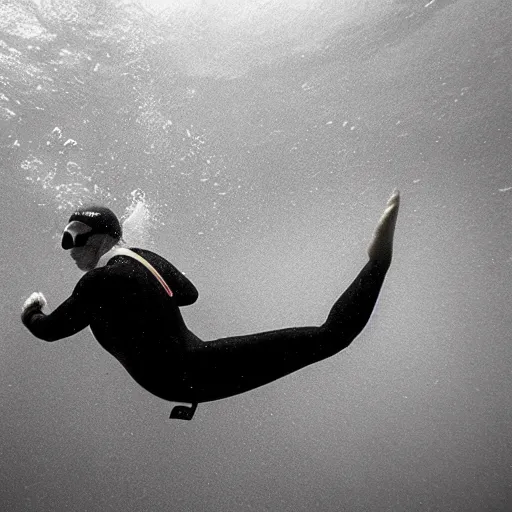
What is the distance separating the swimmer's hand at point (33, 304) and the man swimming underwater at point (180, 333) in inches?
8.5

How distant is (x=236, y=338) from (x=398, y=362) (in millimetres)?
100730

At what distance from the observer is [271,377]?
1.96 m

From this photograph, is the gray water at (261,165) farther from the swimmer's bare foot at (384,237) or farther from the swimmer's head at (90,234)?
the swimmer's bare foot at (384,237)

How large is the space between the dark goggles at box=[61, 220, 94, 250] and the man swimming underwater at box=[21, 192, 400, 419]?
0.23m

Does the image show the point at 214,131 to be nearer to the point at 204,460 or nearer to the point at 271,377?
the point at 271,377

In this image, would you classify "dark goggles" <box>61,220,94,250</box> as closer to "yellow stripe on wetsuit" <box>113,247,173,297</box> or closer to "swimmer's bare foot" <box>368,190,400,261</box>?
"yellow stripe on wetsuit" <box>113,247,173,297</box>

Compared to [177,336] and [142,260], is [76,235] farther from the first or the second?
[177,336]

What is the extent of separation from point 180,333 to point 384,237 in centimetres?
115

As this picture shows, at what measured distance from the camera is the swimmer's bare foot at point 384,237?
1.93m

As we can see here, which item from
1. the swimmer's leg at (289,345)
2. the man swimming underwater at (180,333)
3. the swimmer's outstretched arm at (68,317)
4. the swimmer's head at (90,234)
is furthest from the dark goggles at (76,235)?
the swimmer's leg at (289,345)

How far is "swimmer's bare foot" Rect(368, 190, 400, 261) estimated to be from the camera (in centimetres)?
193

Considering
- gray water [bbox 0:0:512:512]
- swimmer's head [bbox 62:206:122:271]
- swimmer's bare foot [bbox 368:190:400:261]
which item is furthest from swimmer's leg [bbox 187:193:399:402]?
gray water [bbox 0:0:512:512]

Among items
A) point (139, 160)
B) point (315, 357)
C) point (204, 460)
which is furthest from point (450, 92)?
point (204, 460)

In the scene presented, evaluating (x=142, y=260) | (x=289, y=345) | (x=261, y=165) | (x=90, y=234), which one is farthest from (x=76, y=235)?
(x=261, y=165)
